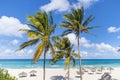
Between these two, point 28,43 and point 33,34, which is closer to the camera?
point 28,43

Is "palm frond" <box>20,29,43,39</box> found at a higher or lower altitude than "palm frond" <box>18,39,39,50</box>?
higher

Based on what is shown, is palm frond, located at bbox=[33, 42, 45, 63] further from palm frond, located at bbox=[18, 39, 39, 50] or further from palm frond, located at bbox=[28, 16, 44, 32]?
palm frond, located at bbox=[28, 16, 44, 32]

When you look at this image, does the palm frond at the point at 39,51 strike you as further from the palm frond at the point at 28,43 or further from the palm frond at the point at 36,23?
the palm frond at the point at 36,23

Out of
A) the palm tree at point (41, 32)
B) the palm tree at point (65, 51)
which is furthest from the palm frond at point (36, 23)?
the palm tree at point (65, 51)

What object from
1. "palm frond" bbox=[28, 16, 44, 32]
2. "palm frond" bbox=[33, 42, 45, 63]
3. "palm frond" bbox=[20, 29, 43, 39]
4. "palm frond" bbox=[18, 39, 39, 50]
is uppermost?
"palm frond" bbox=[28, 16, 44, 32]

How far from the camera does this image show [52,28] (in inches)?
918

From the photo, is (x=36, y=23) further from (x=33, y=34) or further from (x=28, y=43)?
(x=28, y=43)

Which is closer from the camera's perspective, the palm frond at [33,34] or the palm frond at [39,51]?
the palm frond at [39,51]

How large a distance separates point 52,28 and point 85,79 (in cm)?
2179

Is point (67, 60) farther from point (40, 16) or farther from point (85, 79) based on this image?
point (85, 79)

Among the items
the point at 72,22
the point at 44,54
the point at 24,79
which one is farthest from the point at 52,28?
the point at 24,79

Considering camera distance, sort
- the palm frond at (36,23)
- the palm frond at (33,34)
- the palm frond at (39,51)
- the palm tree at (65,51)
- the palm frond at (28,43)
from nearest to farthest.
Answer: the palm frond at (39,51)
the palm frond at (28,43)
the palm frond at (33,34)
the palm frond at (36,23)
the palm tree at (65,51)

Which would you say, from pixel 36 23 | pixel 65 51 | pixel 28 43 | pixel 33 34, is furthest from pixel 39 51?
pixel 65 51

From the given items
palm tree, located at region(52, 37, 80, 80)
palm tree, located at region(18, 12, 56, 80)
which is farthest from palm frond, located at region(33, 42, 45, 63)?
palm tree, located at region(52, 37, 80, 80)
